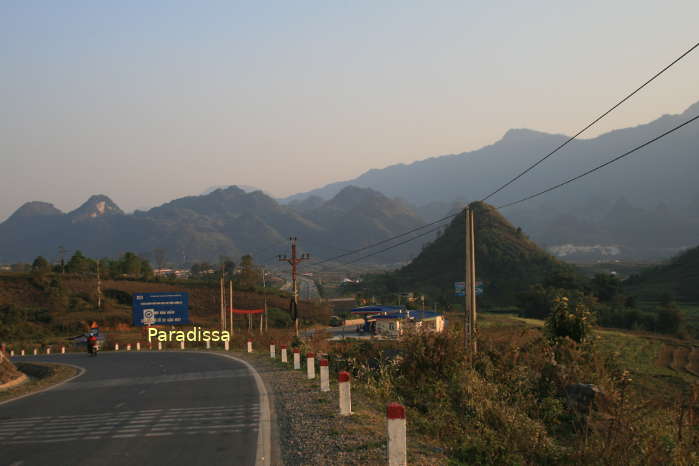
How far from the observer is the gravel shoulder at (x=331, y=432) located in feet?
27.7

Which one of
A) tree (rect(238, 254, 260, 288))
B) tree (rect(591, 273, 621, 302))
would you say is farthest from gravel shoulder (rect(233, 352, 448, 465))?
tree (rect(238, 254, 260, 288))

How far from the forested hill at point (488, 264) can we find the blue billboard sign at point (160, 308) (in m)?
66.2

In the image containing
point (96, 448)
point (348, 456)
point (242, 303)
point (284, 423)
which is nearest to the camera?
point (348, 456)

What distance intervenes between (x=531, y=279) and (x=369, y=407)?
350ft

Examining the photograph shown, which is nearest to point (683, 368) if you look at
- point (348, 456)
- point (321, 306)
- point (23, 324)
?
point (348, 456)

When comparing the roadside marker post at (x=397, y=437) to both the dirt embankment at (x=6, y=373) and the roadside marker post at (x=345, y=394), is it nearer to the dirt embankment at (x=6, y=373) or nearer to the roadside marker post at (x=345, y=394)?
the roadside marker post at (x=345, y=394)

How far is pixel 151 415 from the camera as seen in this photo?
13.1 metres

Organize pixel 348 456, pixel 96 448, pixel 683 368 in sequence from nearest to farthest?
pixel 348 456 < pixel 96 448 < pixel 683 368

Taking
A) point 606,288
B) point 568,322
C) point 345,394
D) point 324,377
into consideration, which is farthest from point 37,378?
point 606,288

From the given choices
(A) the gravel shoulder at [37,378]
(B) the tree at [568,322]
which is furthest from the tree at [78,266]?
(B) the tree at [568,322]

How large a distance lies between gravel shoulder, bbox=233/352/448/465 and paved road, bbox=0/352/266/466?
0.57 metres

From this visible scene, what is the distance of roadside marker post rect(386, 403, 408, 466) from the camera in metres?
7.18

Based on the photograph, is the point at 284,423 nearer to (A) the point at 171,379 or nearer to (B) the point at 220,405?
(B) the point at 220,405

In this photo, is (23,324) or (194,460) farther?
(23,324)
